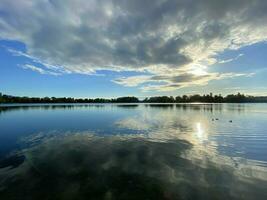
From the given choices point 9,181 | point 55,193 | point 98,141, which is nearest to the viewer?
point 55,193

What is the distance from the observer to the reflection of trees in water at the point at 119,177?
8398 mm

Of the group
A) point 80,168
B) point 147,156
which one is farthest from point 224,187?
point 80,168

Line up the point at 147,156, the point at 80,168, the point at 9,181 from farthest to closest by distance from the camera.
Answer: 1. the point at 147,156
2. the point at 80,168
3. the point at 9,181

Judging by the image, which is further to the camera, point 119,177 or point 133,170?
point 133,170

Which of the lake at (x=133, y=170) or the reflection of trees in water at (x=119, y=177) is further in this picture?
the lake at (x=133, y=170)

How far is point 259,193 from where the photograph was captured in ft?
28.1

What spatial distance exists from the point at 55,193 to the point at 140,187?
4.00m

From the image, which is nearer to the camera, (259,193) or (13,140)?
(259,193)

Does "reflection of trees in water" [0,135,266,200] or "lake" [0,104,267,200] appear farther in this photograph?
"lake" [0,104,267,200]

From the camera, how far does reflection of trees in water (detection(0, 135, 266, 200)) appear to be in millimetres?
8398

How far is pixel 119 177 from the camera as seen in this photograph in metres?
10.1

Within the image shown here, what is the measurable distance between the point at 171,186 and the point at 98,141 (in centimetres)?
1123

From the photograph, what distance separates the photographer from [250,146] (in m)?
17.2

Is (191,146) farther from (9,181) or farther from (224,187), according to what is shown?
(9,181)
